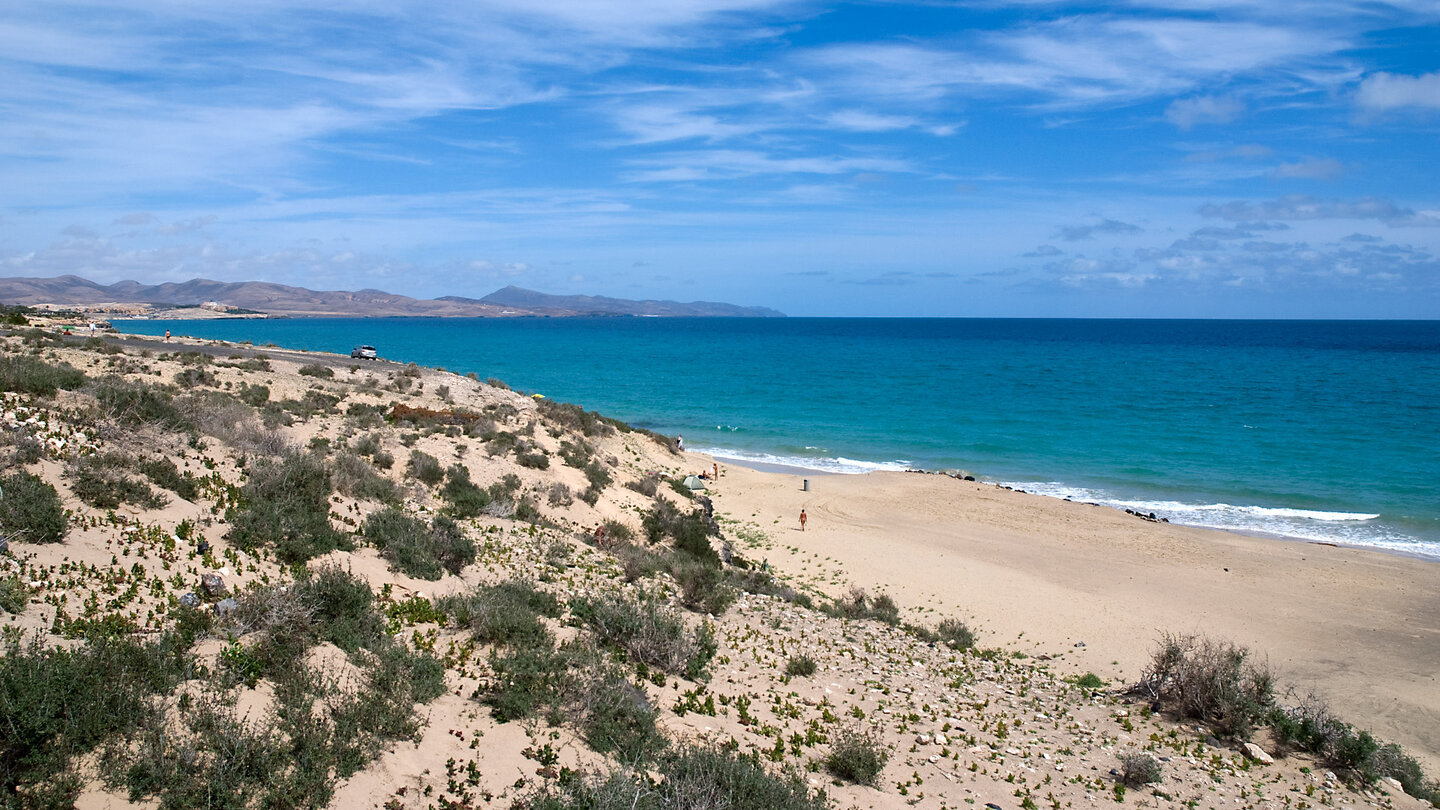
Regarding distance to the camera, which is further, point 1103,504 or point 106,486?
point 1103,504

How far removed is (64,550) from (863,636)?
11884mm

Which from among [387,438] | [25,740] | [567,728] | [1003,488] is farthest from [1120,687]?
[1003,488]

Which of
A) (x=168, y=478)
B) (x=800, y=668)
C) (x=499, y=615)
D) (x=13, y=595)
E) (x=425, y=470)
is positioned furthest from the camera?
(x=425, y=470)

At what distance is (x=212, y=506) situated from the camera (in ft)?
36.6

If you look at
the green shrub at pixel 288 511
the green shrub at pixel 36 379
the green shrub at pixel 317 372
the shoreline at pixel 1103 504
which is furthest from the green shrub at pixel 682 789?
the shoreline at pixel 1103 504

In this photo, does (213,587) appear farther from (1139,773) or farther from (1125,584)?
(1125,584)

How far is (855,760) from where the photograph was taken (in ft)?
28.1

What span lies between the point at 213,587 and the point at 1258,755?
1390 cm

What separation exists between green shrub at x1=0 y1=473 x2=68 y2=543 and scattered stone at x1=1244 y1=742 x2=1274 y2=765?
15696mm

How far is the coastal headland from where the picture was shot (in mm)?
6711

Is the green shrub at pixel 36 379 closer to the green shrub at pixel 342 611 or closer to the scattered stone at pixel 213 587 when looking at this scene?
the scattered stone at pixel 213 587

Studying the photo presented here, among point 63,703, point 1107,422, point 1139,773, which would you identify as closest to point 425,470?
Result: point 63,703

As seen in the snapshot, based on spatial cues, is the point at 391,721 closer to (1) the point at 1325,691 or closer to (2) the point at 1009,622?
(2) the point at 1009,622

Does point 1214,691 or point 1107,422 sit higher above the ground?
point 1107,422
